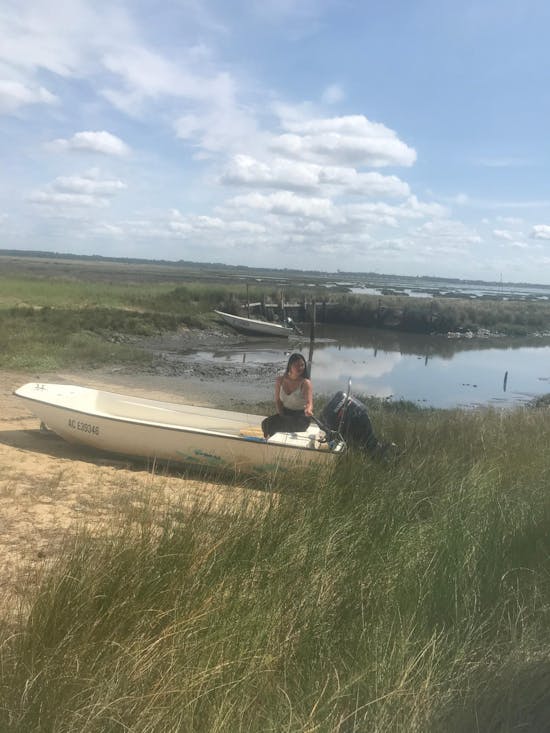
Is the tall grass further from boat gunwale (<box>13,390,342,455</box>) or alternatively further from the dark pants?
the dark pants

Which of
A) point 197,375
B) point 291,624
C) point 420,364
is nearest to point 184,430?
point 291,624

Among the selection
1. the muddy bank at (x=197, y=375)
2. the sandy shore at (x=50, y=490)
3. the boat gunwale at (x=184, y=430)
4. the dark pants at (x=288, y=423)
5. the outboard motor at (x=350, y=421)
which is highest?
the outboard motor at (x=350, y=421)

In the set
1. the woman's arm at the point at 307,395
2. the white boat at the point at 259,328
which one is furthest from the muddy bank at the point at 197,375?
the woman's arm at the point at 307,395

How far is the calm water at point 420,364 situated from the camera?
20141mm

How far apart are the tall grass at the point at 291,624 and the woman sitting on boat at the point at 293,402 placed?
3082 millimetres

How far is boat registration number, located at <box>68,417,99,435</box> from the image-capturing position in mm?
7852

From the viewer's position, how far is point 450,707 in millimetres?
2424

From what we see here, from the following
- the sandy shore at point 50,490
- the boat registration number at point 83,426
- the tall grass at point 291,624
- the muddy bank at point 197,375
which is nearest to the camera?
the tall grass at point 291,624

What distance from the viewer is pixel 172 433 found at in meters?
7.44

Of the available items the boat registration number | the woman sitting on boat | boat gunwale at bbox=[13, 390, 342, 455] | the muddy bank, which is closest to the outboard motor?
the woman sitting on boat

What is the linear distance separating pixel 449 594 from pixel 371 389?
17.0 m

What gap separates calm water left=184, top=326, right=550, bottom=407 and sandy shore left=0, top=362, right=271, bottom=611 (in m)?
10.2

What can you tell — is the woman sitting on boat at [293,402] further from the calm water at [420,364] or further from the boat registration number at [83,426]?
the calm water at [420,364]

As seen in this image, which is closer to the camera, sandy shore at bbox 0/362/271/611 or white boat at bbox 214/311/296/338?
sandy shore at bbox 0/362/271/611
